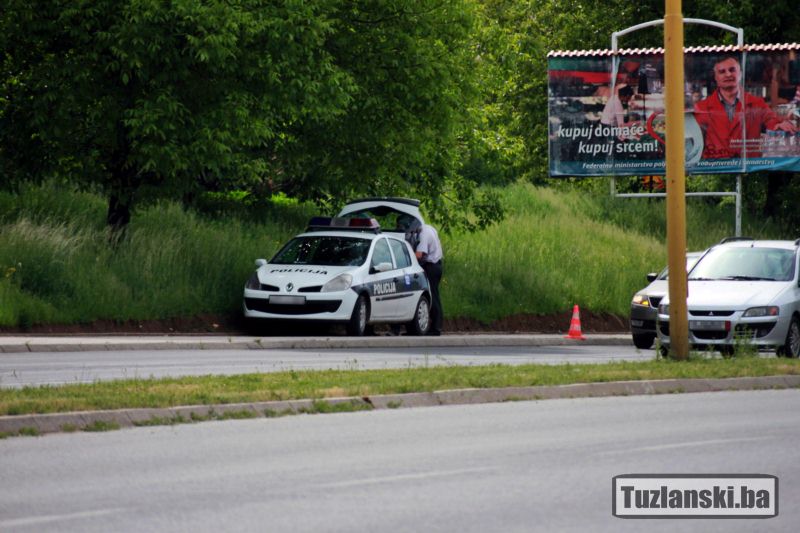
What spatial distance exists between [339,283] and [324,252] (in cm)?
130

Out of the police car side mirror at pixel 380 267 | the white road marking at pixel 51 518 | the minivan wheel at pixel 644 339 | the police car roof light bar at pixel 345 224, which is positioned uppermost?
the police car roof light bar at pixel 345 224

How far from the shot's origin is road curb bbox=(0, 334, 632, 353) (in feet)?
65.9

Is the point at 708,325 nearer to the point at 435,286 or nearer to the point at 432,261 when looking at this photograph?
the point at 432,261

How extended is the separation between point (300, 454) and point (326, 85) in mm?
16054

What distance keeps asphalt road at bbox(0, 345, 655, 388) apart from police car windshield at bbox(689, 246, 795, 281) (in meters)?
1.58

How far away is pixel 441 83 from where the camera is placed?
2858cm

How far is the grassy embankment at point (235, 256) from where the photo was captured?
2442 cm

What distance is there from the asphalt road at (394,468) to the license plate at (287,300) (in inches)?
392

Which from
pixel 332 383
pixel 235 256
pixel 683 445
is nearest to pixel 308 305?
pixel 235 256

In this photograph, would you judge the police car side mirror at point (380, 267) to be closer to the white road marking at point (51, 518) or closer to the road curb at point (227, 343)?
the road curb at point (227, 343)

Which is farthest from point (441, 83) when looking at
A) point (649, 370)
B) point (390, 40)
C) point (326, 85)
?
point (649, 370)

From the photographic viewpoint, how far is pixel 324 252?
80.9 feet

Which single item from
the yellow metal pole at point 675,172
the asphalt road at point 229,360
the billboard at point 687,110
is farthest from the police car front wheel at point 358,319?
the billboard at point 687,110

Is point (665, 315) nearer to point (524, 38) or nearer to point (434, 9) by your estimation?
point (434, 9)
